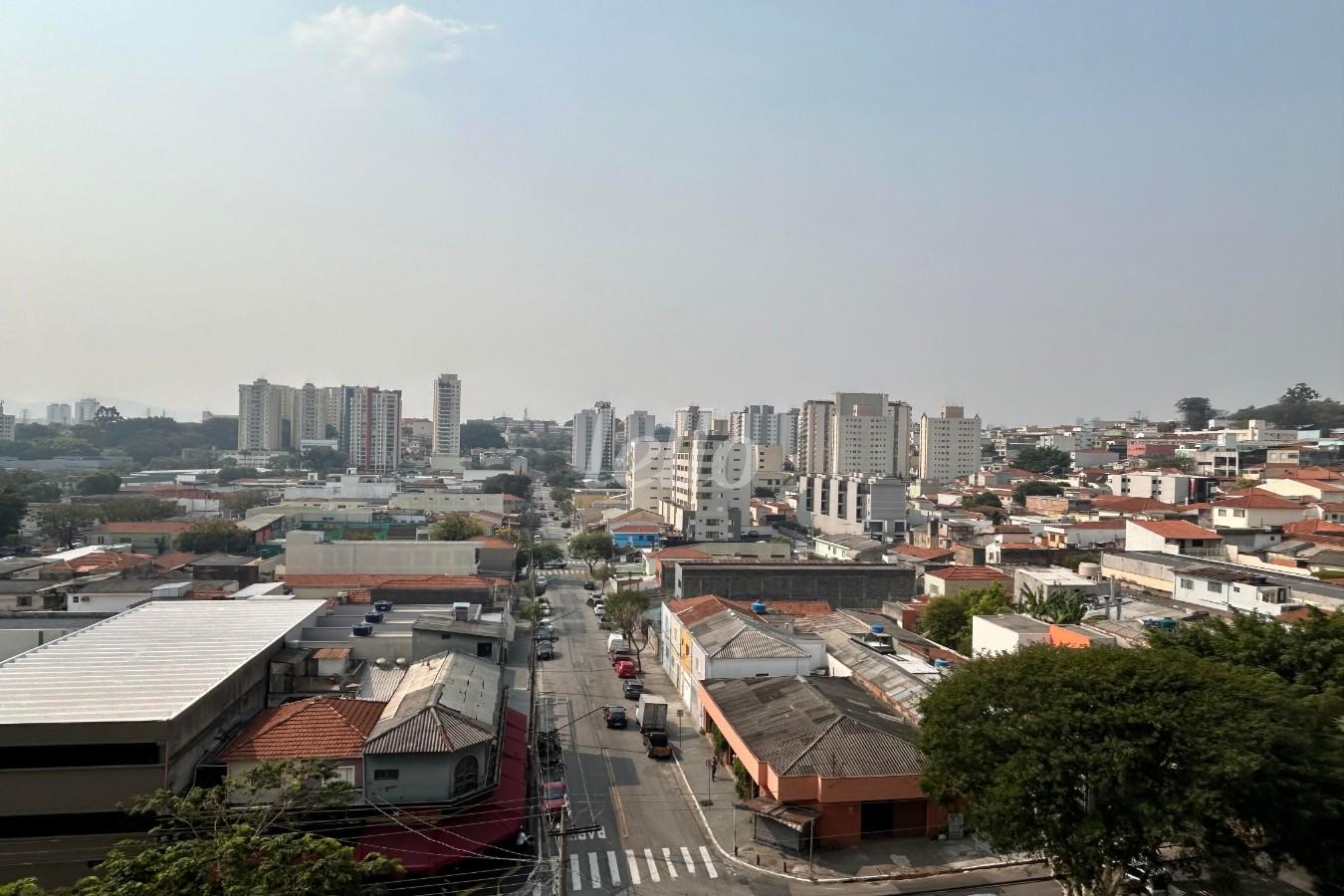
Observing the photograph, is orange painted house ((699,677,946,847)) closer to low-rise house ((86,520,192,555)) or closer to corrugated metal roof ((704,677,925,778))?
corrugated metal roof ((704,677,925,778))

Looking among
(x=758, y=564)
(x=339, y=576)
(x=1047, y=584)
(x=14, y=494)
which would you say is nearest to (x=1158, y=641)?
(x=1047, y=584)

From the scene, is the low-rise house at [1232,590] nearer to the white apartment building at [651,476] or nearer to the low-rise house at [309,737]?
the low-rise house at [309,737]

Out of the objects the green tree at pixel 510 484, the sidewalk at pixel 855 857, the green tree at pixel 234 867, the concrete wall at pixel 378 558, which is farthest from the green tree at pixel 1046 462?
the green tree at pixel 234 867

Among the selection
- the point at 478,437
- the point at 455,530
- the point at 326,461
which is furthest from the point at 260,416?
the point at 455,530

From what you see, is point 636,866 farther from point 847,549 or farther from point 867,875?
point 847,549

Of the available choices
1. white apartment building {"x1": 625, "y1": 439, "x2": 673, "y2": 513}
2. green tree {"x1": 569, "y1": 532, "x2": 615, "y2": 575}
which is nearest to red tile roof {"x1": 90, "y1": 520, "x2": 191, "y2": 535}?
green tree {"x1": 569, "y1": 532, "x2": 615, "y2": 575}
